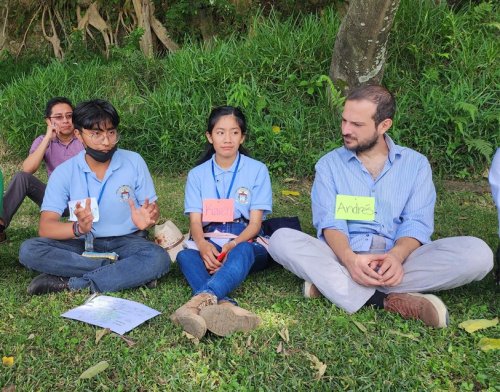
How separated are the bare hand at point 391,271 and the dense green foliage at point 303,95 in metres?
3.09

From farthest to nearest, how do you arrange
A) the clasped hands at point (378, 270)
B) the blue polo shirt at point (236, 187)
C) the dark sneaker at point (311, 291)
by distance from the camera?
1. the blue polo shirt at point (236, 187)
2. the dark sneaker at point (311, 291)
3. the clasped hands at point (378, 270)

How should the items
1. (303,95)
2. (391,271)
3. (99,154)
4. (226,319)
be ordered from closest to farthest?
(226,319)
(391,271)
(99,154)
(303,95)

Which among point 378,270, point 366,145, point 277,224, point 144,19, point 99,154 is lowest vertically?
A: point 277,224

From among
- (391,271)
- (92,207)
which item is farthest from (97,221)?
(391,271)

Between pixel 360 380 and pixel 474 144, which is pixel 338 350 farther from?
pixel 474 144

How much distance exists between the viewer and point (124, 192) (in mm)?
3646

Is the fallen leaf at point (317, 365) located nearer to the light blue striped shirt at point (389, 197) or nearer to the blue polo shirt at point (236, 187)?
the light blue striped shirt at point (389, 197)

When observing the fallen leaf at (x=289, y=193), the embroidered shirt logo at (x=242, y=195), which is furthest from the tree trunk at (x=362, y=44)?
the embroidered shirt logo at (x=242, y=195)

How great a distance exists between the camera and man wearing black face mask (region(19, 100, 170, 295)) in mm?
3402

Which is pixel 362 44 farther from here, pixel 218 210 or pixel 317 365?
pixel 317 365

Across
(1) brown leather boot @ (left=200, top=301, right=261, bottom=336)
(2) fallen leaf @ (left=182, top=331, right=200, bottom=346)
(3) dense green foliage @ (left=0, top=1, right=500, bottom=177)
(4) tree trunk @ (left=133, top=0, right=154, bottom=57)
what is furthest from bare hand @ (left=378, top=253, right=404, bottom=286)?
(4) tree trunk @ (left=133, top=0, right=154, bottom=57)

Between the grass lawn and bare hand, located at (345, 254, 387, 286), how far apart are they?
180mm

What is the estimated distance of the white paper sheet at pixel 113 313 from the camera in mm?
2875

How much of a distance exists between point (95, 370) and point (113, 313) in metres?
0.55
